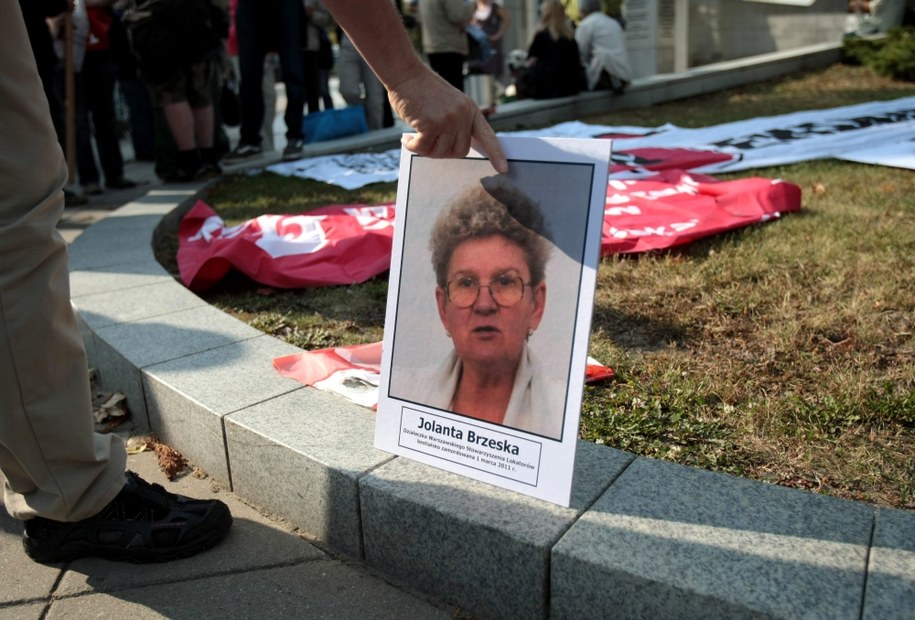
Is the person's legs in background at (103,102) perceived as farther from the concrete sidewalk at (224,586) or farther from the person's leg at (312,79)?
the concrete sidewalk at (224,586)

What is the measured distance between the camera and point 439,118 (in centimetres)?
166

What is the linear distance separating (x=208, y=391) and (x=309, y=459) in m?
0.55

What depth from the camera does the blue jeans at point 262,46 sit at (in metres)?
6.96

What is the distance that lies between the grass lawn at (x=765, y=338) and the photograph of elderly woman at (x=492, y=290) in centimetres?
47

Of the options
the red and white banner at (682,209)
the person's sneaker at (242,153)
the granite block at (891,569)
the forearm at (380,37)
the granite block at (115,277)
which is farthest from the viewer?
the person's sneaker at (242,153)

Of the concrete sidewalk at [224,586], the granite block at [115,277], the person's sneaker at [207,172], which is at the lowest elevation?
the concrete sidewalk at [224,586]

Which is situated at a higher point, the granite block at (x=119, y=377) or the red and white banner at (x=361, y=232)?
the red and white banner at (x=361, y=232)

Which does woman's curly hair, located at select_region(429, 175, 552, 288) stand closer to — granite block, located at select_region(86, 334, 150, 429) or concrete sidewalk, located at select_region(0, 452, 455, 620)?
concrete sidewalk, located at select_region(0, 452, 455, 620)

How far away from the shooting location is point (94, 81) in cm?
680

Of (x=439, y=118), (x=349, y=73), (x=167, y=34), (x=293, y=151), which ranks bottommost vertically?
(x=293, y=151)

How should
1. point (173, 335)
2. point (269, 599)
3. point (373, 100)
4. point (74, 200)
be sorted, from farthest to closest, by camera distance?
point (373, 100), point (74, 200), point (173, 335), point (269, 599)

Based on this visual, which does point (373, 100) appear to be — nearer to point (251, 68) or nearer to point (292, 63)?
point (292, 63)

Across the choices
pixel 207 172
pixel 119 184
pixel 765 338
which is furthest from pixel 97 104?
pixel 765 338

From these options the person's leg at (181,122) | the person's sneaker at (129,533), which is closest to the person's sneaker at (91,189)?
the person's leg at (181,122)
